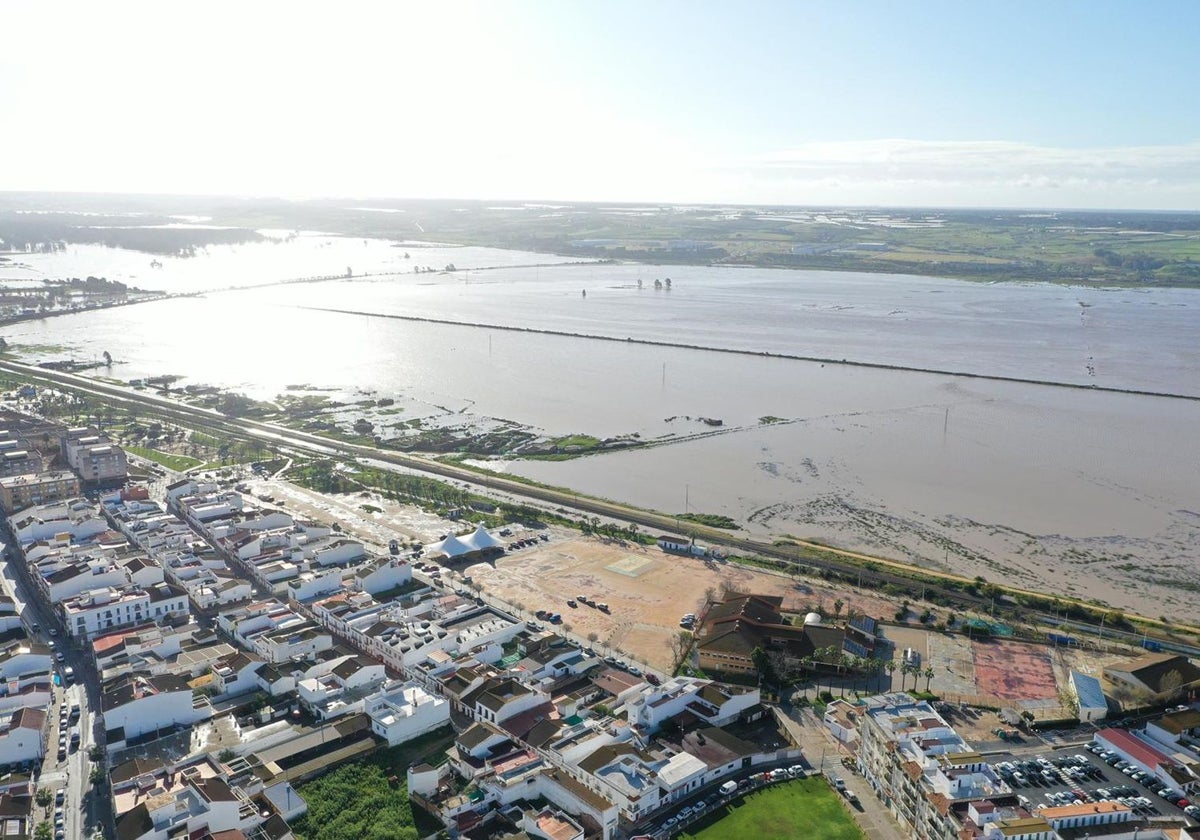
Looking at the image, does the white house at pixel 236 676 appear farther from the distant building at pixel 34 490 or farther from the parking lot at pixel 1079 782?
the parking lot at pixel 1079 782

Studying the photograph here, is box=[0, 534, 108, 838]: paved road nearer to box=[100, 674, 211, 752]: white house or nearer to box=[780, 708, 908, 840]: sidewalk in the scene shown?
box=[100, 674, 211, 752]: white house

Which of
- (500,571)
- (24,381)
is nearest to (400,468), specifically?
(500,571)

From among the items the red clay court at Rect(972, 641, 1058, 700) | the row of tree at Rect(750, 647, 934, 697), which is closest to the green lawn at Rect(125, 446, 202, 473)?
the row of tree at Rect(750, 647, 934, 697)

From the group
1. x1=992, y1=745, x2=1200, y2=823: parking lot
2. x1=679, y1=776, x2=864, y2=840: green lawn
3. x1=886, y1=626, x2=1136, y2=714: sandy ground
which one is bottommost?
x1=886, y1=626, x2=1136, y2=714: sandy ground

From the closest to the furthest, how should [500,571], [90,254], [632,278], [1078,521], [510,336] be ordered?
[500,571]
[1078,521]
[510,336]
[632,278]
[90,254]

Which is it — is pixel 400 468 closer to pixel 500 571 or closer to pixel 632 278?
pixel 500 571
